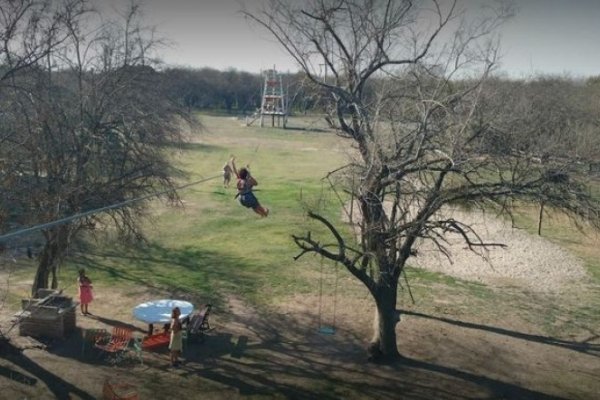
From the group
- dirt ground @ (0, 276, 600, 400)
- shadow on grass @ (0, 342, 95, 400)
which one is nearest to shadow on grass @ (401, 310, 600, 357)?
dirt ground @ (0, 276, 600, 400)

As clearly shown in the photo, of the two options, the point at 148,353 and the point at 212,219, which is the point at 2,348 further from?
the point at 212,219

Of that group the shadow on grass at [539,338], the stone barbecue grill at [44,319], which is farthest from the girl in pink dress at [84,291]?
the shadow on grass at [539,338]

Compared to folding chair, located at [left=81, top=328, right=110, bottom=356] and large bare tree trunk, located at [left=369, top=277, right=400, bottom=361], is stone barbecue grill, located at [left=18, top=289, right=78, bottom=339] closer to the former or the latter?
folding chair, located at [left=81, top=328, right=110, bottom=356]

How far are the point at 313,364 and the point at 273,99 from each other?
61.9m

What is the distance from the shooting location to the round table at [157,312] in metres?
13.4

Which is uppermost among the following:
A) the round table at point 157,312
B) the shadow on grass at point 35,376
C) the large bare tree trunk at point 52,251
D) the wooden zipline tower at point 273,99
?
the wooden zipline tower at point 273,99

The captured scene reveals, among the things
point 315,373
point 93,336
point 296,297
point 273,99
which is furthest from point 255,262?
point 273,99

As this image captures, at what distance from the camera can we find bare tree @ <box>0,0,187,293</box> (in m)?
12.8

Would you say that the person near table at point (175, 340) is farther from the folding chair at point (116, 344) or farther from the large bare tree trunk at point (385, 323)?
the large bare tree trunk at point (385, 323)

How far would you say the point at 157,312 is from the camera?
13766 millimetres

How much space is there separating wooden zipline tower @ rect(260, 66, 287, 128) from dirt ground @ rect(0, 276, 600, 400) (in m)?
55.0

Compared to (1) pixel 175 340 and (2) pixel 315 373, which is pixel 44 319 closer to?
(1) pixel 175 340

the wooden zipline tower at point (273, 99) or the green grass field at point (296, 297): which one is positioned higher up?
the wooden zipline tower at point (273, 99)

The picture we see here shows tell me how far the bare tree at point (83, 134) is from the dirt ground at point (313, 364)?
10.3 ft
